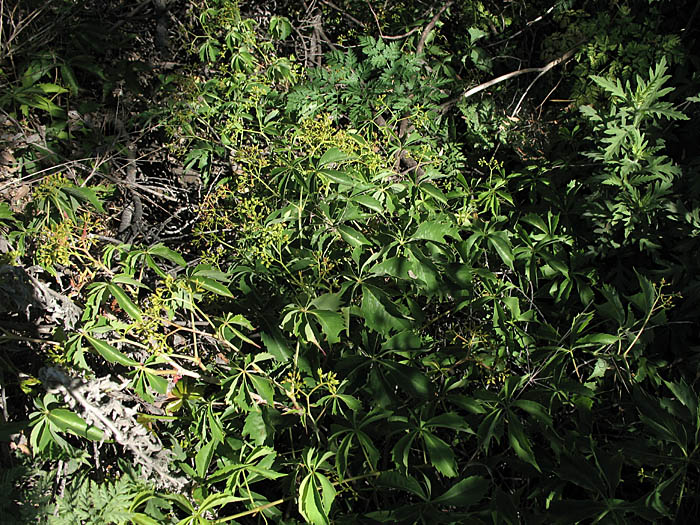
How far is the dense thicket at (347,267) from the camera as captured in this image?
5.32 ft

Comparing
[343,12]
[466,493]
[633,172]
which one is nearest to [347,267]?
[466,493]

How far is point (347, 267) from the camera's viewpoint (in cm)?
175

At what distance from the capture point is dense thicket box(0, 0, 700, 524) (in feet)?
5.32

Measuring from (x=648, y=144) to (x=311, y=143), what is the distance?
1436 mm

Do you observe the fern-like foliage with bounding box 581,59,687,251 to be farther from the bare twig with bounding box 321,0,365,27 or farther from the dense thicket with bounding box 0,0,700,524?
the bare twig with bounding box 321,0,365,27

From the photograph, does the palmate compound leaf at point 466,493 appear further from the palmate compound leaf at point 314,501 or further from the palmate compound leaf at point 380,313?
the palmate compound leaf at point 380,313

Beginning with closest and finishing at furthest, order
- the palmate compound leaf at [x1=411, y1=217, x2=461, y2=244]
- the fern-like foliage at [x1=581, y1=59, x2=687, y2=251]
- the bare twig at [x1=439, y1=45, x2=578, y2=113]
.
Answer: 1. the palmate compound leaf at [x1=411, y1=217, x2=461, y2=244]
2. the fern-like foliage at [x1=581, y1=59, x2=687, y2=251]
3. the bare twig at [x1=439, y1=45, x2=578, y2=113]

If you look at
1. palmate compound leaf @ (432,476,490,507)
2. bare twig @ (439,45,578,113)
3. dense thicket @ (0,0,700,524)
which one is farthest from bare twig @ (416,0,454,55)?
palmate compound leaf @ (432,476,490,507)

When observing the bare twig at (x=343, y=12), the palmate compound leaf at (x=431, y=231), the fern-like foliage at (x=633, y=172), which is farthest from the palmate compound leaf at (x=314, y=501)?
the bare twig at (x=343, y=12)

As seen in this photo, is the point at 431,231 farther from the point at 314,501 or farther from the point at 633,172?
the point at 633,172

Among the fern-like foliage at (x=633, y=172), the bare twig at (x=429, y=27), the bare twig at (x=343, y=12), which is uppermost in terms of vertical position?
the bare twig at (x=343, y=12)

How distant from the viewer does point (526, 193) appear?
9.32ft

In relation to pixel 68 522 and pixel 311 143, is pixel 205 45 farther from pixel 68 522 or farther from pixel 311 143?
pixel 68 522

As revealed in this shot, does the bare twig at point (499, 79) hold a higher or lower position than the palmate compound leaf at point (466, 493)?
higher
